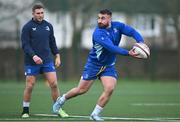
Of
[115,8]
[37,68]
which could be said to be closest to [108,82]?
[37,68]

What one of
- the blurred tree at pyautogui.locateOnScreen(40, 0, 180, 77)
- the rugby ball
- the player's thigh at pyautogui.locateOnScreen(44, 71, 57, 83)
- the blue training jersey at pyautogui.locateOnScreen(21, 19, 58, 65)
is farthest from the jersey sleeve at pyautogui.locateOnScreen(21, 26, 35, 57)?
the blurred tree at pyautogui.locateOnScreen(40, 0, 180, 77)

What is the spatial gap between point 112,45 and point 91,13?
3102 cm

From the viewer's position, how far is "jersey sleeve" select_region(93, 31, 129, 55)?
1333cm

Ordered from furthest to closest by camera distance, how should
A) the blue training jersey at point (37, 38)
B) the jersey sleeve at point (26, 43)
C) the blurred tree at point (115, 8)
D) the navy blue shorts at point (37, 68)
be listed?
the blurred tree at point (115, 8)
the navy blue shorts at point (37, 68)
the blue training jersey at point (37, 38)
the jersey sleeve at point (26, 43)

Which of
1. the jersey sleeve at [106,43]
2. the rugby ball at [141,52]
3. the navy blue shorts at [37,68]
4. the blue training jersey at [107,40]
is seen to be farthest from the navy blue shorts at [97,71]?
the navy blue shorts at [37,68]

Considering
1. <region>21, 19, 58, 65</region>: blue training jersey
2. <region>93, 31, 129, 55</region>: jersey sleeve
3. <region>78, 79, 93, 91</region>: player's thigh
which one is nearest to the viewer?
<region>93, 31, 129, 55</region>: jersey sleeve

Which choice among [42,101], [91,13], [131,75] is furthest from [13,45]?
[42,101]

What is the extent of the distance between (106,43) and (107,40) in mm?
85

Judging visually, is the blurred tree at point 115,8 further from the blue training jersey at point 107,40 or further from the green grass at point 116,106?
the blue training jersey at point 107,40

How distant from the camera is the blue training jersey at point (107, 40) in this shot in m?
13.6

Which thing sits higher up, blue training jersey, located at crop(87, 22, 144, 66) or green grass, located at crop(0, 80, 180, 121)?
blue training jersey, located at crop(87, 22, 144, 66)

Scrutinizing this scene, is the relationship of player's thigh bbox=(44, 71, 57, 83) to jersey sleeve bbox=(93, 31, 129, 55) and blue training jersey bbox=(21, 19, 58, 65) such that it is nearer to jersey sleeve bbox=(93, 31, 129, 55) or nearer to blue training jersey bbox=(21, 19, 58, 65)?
blue training jersey bbox=(21, 19, 58, 65)

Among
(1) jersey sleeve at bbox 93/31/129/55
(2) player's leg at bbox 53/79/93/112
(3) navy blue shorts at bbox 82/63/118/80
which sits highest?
(1) jersey sleeve at bbox 93/31/129/55

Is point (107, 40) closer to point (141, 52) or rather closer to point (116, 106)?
point (141, 52)
